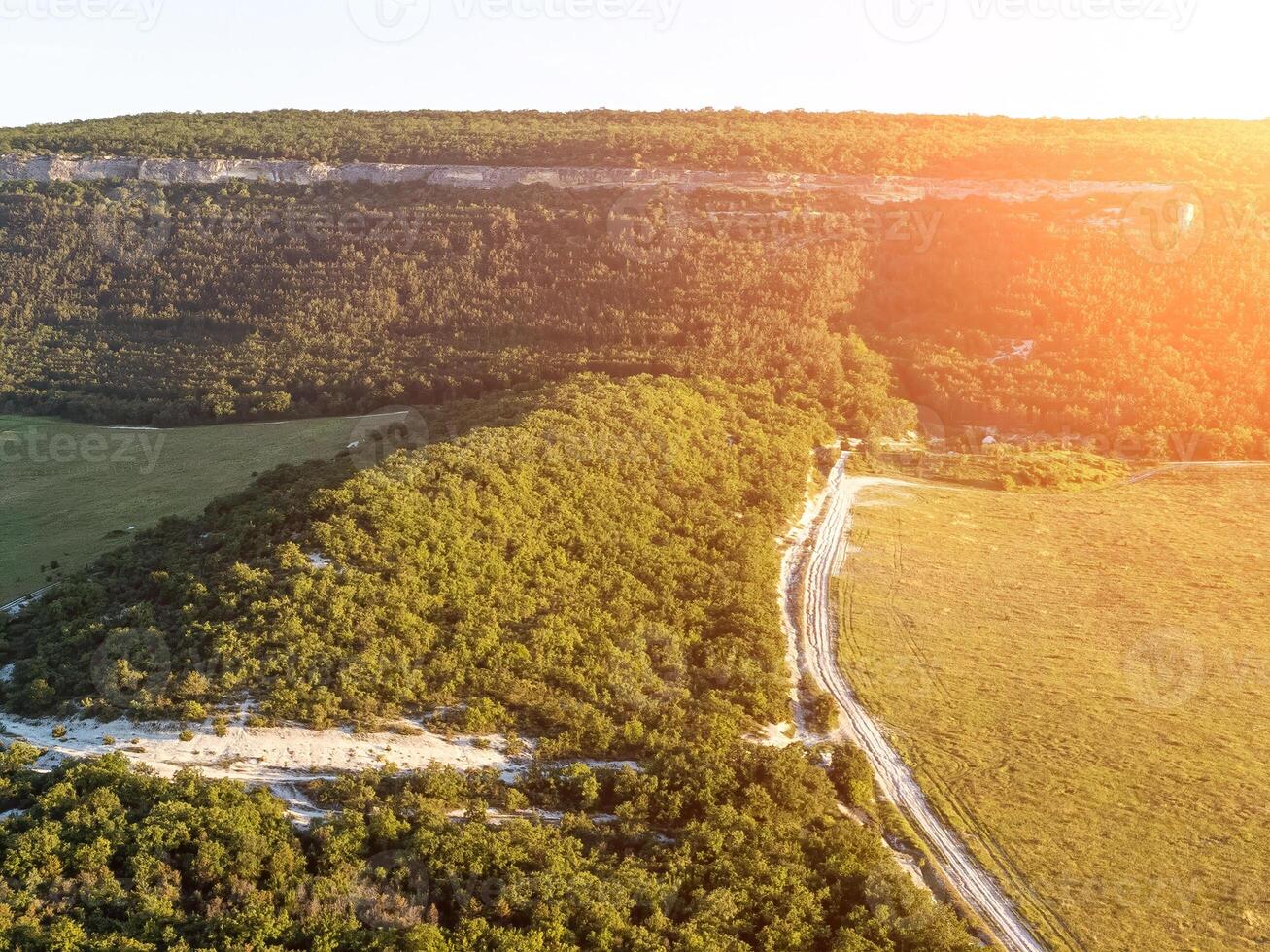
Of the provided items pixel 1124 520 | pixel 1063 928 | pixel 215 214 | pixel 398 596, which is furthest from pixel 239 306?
pixel 1063 928

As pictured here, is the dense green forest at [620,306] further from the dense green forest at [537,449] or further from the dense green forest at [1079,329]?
the dense green forest at [537,449]

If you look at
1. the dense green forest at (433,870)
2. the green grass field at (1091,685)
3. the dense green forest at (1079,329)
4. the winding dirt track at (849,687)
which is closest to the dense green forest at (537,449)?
the dense green forest at (433,870)

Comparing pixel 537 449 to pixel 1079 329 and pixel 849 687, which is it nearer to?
pixel 849 687

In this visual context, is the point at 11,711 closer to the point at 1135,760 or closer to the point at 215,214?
the point at 1135,760

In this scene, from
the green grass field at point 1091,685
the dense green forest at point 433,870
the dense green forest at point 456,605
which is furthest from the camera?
the dense green forest at point 456,605

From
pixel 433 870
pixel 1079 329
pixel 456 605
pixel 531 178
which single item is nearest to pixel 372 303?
pixel 531 178

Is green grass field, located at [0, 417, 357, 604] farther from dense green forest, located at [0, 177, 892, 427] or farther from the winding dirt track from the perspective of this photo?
the winding dirt track

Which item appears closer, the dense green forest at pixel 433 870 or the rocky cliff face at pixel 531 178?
the dense green forest at pixel 433 870

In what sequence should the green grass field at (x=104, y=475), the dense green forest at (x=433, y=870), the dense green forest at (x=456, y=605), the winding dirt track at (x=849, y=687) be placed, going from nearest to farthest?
the dense green forest at (x=433, y=870), the winding dirt track at (x=849, y=687), the dense green forest at (x=456, y=605), the green grass field at (x=104, y=475)
